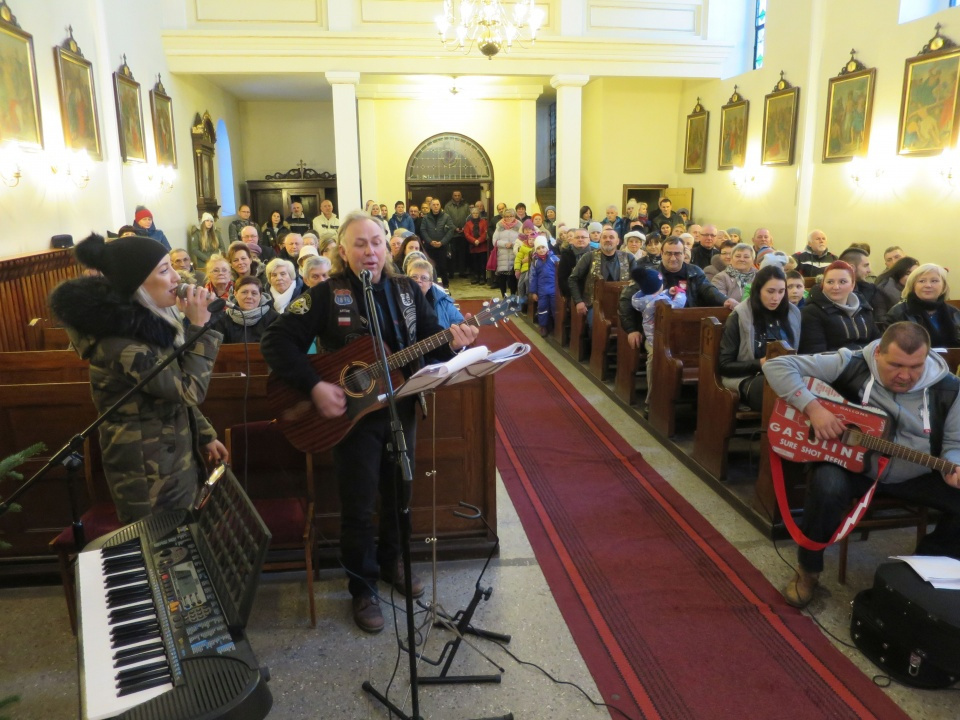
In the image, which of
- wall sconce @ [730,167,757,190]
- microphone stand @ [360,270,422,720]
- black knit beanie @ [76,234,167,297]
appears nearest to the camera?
microphone stand @ [360,270,422,720]

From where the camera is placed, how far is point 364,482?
2.81 metres

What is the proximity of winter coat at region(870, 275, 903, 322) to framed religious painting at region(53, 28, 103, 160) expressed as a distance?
7.83 m

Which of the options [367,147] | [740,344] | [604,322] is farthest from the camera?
[367,147]

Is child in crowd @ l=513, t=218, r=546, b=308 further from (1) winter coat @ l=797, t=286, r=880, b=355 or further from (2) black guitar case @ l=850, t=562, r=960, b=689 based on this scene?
(2) black guitar case @ l=850, t=562, r=960, b=689

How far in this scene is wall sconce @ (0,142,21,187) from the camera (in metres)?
5.95

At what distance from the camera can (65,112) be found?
709 centimetres

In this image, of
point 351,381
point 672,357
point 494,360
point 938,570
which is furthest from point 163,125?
point 938,570

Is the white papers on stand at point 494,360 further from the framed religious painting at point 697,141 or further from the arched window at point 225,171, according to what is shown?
the arched window at point 225,171

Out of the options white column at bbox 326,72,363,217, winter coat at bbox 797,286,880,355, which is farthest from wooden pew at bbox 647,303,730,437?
white column at bbox 326,72,363,217

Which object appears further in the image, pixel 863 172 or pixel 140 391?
pixel 863 172

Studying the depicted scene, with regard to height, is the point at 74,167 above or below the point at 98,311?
above

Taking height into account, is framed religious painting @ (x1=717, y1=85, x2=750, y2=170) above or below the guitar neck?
above

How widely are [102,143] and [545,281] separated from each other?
5464 mm

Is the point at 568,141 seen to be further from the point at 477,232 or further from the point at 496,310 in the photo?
the point at 496,310
